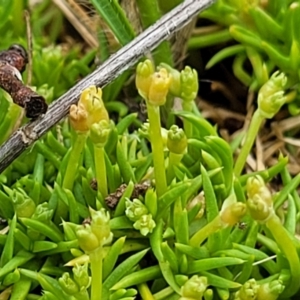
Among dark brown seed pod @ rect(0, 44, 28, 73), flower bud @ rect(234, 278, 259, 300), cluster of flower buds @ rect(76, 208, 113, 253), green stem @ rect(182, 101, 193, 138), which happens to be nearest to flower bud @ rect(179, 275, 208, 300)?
flower bud @ rect(234, 278, 259, 300)

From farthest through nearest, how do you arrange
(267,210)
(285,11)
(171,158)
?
(285,11), (171,158), (267,210)

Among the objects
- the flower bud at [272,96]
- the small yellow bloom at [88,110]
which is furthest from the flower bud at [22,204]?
the flower bud at [272,96]

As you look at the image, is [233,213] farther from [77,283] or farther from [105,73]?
[105,73]

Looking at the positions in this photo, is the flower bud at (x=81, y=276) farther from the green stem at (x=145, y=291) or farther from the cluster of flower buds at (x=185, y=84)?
the cluster of flower buds at (x=185, y=84)

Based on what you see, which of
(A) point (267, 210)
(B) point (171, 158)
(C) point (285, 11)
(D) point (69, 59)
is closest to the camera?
(A) point (267, 210)

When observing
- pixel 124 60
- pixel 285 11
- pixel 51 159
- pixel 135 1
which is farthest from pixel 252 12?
pixel 51 159

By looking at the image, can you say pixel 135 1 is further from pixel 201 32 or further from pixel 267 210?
pixel 267 210

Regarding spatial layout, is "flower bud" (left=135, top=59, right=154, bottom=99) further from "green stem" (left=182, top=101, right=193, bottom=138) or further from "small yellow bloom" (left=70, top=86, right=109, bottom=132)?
"green stem" (left=182, top=101, right=193, bottom=138)
